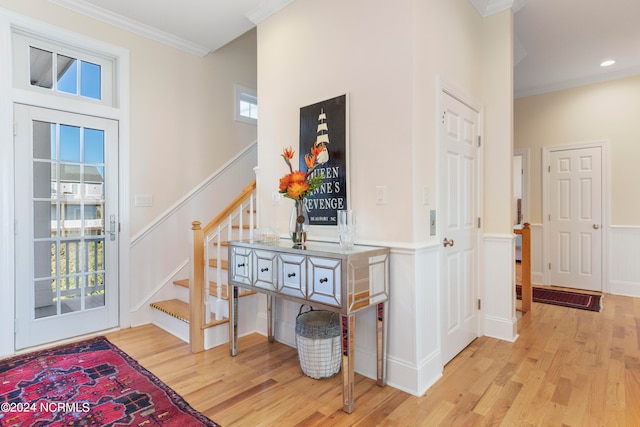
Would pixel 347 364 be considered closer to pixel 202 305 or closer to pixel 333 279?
pixel 333 279

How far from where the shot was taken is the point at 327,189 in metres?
2.50

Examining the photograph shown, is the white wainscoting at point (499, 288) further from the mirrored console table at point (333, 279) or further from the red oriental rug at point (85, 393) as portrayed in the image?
the red oriental rug at point (85, 393)

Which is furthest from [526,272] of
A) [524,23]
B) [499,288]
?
[524,23]

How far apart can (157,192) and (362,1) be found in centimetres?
264

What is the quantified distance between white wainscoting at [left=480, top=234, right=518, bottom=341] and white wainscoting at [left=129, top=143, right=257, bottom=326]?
2.97 metres

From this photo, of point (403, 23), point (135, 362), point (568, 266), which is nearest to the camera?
point (403, 23)

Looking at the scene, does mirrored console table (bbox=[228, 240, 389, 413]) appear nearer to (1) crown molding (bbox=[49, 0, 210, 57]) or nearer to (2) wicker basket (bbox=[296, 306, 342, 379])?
(2) wicker basket (bbox=[296, 306, 342, 379])

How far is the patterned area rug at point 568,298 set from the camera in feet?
12.9

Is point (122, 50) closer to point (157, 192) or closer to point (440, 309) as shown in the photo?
point (157, 192)

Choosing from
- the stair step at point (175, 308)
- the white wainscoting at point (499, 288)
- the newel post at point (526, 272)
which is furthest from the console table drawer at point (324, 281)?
the newel post at point (526, 272)

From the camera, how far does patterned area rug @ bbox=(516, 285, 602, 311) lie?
392 cm

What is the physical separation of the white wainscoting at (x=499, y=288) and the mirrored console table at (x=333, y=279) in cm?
139

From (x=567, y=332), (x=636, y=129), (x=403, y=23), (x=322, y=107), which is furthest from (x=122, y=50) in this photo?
(x=636, y=129)

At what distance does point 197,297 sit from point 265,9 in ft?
8.37
